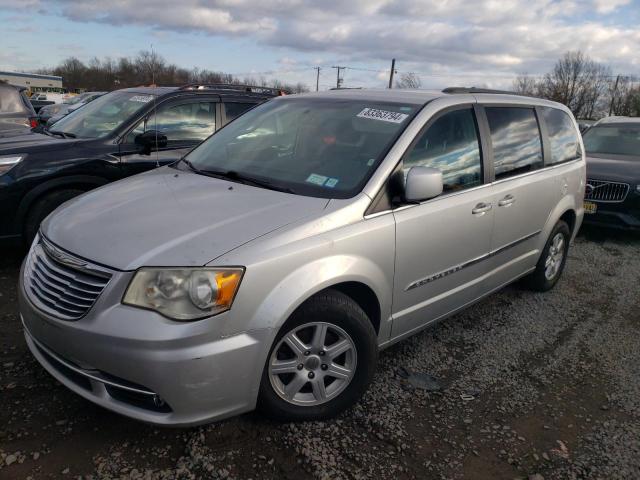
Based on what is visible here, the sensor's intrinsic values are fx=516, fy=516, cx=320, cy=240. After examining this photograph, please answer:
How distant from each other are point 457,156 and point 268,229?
1613mm

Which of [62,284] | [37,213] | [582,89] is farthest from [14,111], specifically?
[582,89]

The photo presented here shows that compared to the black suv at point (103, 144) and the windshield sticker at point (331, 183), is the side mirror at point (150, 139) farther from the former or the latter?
the windshield sticker at point (331, 183)

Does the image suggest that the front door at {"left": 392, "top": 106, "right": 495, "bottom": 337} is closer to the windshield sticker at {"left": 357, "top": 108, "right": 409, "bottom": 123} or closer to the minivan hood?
the windshield sticker at {"left": 357, "top": 108, "right": 409, "bottom": 123}

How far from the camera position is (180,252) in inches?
89.4

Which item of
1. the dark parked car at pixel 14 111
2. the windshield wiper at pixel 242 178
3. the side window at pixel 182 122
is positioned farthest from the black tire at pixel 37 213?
the dark parked car at pixel 14 111

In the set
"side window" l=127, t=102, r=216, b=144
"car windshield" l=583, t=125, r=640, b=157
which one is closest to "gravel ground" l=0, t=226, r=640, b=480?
"side window" l=127, t=102, r=216, b=144

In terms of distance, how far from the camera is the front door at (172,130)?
512 centimetres

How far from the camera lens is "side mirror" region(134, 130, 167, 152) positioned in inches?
191

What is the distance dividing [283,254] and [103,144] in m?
3.40

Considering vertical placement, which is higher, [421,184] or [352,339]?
[421,184]

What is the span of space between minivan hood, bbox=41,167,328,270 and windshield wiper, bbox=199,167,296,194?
60 millimetres

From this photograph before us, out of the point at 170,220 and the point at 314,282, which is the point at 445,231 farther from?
the point at 170,220

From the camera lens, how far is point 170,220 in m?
2.56

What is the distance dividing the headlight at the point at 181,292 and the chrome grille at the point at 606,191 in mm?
6390
